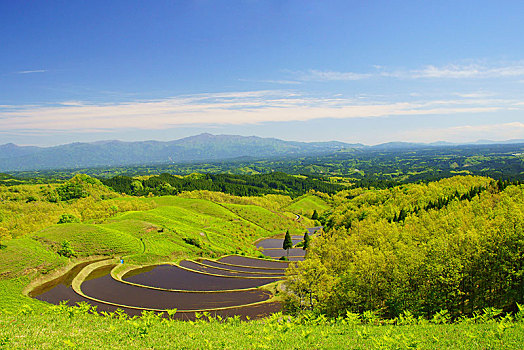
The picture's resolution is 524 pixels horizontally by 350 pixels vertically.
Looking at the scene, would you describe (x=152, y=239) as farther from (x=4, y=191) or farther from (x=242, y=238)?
(x=4, y=191)

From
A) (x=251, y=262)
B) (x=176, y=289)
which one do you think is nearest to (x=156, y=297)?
(x=176, y=289)

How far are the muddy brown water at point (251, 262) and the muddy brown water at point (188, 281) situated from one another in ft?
39.3

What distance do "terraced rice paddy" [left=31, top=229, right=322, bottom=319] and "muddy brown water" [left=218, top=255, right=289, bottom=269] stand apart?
2.08 metres

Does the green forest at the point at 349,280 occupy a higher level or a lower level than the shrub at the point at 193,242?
higher

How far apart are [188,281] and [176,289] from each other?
4.52 metres

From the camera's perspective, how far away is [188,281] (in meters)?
51.7

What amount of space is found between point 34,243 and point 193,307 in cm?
3970

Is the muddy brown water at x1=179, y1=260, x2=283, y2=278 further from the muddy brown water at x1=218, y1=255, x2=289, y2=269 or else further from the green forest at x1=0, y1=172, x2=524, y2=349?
the green forest at x1=0, y1=172, x2=524, y2=349

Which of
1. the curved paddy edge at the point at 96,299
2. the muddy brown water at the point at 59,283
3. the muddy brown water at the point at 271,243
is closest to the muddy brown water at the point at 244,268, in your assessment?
the curved paddy edge at the point at 96,299

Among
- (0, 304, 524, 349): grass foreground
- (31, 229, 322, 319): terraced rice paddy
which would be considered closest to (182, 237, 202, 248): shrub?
(31, 229, 322, 319): terraced rice paddy

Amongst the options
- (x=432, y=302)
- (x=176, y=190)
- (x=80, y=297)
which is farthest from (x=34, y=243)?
(x=176, y=190)

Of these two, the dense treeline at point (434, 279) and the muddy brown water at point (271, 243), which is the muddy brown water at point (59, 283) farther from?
the muddy brown water at point (271, 243)

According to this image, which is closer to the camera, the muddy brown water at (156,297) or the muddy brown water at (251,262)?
the muddy brown water at (156,297)

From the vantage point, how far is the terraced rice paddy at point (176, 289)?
40.3 metres
